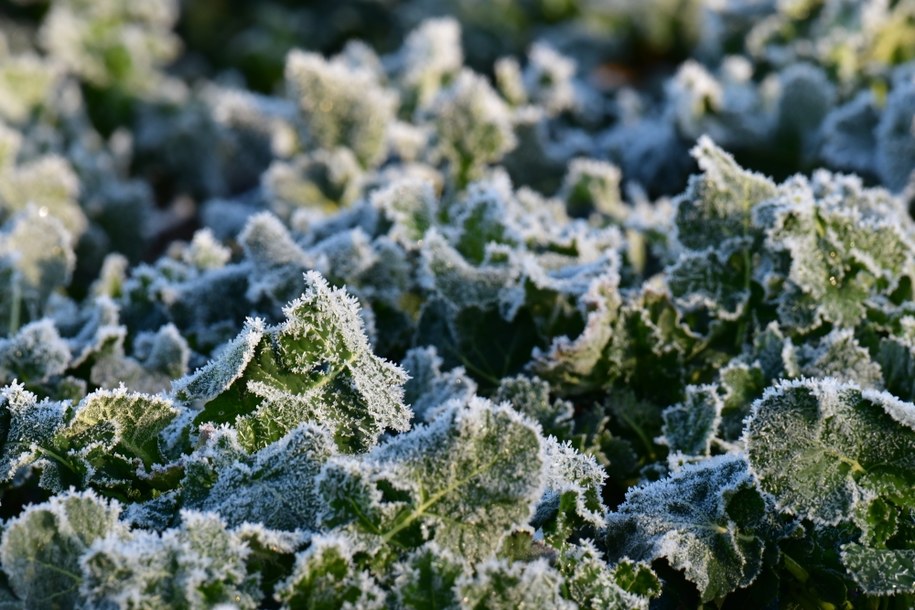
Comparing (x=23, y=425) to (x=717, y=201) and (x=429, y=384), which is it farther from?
(x=717, y=201)

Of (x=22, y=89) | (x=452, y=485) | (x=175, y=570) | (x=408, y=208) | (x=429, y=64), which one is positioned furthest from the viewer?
(x=22, y=89)

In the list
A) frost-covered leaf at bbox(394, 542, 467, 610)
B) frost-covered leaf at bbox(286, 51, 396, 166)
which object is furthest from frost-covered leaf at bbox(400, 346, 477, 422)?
frost-covered leaf at bbox(286, 51, 396, 166)

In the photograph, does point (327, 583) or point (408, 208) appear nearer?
point (327, 583)

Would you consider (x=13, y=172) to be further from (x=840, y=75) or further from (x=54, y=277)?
(x=840, y=75)

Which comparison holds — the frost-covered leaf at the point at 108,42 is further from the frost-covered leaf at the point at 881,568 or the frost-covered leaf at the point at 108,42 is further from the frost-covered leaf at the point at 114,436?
the frost-covered leaf at the point at 881,568

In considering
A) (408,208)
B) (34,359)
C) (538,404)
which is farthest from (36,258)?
(538,404)

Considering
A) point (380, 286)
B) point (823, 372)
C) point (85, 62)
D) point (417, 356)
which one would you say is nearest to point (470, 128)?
point (380, 286)

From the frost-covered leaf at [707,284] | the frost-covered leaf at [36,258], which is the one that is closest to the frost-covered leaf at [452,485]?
the frost-covered leaf at [707,284]
